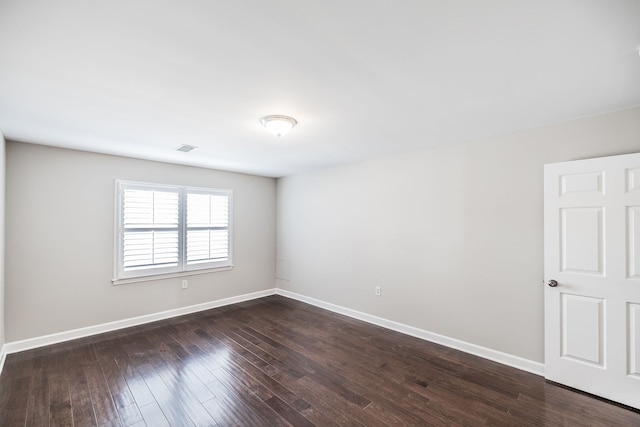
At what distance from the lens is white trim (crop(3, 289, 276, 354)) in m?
3.17

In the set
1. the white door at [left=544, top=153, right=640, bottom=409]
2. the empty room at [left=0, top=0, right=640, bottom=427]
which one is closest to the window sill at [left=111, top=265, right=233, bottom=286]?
the empty room at [left=0, top=0, right=640, bottom=427]

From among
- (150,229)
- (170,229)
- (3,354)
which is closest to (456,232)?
(170,229)

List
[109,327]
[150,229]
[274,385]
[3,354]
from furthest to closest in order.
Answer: [150,229]
[109,327]
[3,354]
[274,385]

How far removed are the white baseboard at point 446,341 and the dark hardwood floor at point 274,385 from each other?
0.31 feet

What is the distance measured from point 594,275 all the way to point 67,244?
18.3 ft

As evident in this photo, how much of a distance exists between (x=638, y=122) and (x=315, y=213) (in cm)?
387

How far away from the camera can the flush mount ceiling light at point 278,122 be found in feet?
Answer: 8.19

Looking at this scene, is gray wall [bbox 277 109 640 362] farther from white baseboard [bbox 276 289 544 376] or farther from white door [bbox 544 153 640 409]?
white door [bbox 544 153 640 409]

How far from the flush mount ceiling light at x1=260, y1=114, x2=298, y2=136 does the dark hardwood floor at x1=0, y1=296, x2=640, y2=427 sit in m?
2.31

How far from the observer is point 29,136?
9.91 feet

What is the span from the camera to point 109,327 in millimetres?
3725

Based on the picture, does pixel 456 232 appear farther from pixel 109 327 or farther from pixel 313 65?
pixel 109 327

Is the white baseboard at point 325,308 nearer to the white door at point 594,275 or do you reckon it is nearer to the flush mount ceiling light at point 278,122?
the white door at point 594,275

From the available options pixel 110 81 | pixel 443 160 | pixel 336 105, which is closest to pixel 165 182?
pixel 110 81
